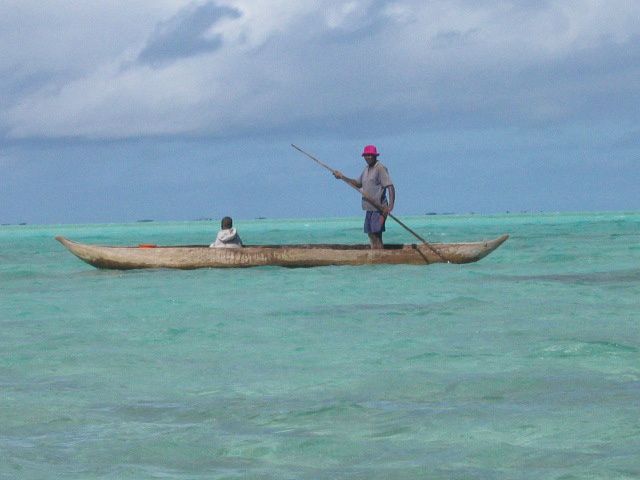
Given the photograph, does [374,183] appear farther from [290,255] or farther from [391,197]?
[290,255]

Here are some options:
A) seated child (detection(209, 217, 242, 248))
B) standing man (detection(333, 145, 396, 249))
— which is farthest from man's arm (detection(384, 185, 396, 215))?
seated child (detection(209, 217, 242, 248))

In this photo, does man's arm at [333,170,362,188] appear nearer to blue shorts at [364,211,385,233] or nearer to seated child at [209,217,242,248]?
blue shorts at [364,211,385,233]

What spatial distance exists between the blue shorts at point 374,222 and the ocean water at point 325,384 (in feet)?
5.19

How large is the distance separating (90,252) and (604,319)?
8844mm

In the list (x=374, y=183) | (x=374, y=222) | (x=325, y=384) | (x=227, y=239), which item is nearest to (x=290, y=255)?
(x=227, y=239)

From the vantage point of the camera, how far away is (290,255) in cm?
1611

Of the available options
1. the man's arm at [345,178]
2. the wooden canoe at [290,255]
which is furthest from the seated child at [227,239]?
the man's arm at [345,178]

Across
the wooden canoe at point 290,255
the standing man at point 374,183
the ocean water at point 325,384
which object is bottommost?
the ocean water at point 325,384

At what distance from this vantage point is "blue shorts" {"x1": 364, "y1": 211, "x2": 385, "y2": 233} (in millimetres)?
15180

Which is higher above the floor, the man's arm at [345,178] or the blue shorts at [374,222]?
the man's arm at [345,178]

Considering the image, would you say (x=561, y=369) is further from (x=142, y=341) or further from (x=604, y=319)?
(x=142, y=341)

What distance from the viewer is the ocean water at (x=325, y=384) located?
5191 mm

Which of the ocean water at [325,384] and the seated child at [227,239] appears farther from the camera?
the seated child at [227,239]

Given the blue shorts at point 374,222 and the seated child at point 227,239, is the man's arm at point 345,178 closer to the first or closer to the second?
the blue shorts at point 374,222
